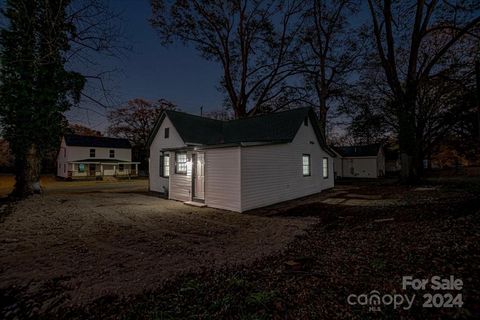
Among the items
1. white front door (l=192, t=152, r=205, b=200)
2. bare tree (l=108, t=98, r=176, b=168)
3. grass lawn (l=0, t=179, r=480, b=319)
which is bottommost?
grass lawn (l=0, t=179, r=480, b=319)

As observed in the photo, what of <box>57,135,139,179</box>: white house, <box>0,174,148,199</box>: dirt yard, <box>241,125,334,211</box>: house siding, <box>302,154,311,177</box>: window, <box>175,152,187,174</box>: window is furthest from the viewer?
<box>57,135,139,179</box>: white house

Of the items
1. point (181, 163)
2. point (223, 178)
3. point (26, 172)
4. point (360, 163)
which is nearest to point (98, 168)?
point (26, 172)

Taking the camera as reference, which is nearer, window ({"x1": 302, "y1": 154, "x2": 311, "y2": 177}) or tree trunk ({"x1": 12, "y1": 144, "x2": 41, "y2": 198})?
tree trunk ({"x1": 12, "y1": 144, "x2": 41, "y2": 198})

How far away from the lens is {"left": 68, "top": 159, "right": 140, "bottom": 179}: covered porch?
98.1 feet

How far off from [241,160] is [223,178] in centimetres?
136

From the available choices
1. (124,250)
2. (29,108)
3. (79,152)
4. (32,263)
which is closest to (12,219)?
(32,263)

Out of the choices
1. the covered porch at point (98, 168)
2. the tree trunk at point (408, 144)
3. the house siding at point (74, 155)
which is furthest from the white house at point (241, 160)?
the house siding at point (74, 155)

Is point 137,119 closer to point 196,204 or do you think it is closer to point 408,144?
point 196,204

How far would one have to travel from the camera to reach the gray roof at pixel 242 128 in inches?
492

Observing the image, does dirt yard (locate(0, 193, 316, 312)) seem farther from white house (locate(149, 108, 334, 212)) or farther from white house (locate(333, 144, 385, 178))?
white house (locate(333, 144, 385, 178))

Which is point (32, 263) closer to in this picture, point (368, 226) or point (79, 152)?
point (368, 226)

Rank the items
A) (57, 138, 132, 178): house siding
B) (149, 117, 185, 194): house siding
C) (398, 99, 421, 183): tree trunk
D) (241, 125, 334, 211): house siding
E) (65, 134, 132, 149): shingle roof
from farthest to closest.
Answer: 1. (65, 134, 132, 149): shingle roof
2. (57, 138, 132, 178): house siding
3. (398, 99, 421, 183): tree trunk
4. (149, 117, 185, 194): house siding
5. (241, 125, 334, 211): house siding

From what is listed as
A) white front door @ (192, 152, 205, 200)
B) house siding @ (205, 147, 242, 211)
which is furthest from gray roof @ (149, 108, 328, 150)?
house siding @ (205, 147, 242, 211)

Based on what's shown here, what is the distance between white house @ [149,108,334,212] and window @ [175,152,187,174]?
0.06 metres
